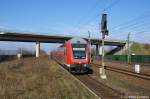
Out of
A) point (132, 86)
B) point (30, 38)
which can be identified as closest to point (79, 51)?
point (132, 86)

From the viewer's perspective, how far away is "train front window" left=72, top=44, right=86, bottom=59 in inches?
1098

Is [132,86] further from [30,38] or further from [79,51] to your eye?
[30,38]

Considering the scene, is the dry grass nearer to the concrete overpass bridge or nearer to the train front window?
the train front window

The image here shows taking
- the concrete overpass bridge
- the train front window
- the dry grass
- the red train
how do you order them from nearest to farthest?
the dry grass → the red train → the train front window → the concrete overpass bridge

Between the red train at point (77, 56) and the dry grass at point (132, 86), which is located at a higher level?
the red train at point (77, 56)

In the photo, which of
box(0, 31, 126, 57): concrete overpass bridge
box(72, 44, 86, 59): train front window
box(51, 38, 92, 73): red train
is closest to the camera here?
box(51, 38, 92, 73): red train

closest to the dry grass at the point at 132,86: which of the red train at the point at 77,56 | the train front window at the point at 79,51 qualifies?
the red train at the point at 77,56

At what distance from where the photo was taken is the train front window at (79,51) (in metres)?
27.9

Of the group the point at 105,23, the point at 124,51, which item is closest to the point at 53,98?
the point at 105,23

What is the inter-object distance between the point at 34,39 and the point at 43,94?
70.7 meters

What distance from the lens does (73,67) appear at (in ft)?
91.0

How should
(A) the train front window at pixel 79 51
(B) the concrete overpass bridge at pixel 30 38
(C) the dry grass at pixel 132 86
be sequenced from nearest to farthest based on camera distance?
(C) the dry grass at pixel 132 86
(A) the train front window at pixel 79 51
(B) the concrete overpass bridge at pixel 30 38

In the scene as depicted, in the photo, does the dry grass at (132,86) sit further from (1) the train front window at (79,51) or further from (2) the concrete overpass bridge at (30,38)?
(2) the concrete overpass bridge at (30,38)

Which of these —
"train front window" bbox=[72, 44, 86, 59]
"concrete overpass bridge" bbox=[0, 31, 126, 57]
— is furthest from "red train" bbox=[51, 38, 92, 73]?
"concrete overpass bridge" bbox=[0, 31, 126, 57]
